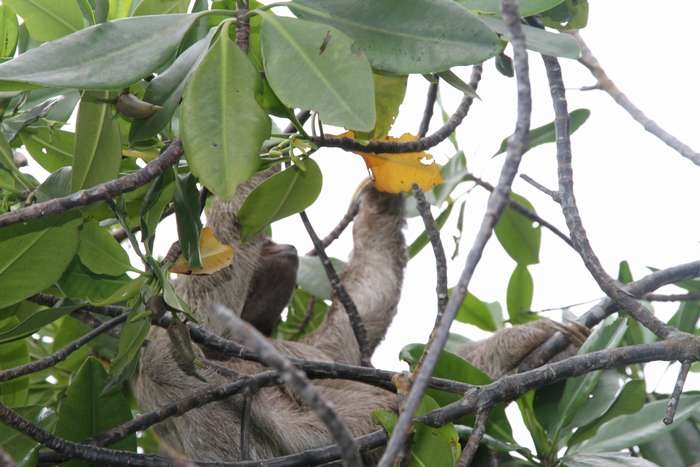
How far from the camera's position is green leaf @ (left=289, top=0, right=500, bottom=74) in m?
1.52

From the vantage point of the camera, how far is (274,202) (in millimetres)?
2070

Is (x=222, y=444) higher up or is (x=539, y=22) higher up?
(x=539, y=22)

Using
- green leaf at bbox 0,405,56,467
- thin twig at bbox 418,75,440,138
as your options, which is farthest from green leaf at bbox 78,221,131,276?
thin twig at bbox 418,75,440,138

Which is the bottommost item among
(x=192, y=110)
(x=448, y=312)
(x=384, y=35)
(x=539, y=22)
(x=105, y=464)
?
(x=105, y=464)

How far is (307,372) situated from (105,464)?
0.46 meters

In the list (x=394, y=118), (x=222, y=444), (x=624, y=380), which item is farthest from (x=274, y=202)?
(x=624, y=380)

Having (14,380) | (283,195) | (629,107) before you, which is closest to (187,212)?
(283,195)

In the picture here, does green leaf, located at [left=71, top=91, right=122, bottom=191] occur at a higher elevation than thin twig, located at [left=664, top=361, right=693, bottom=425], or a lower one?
higher

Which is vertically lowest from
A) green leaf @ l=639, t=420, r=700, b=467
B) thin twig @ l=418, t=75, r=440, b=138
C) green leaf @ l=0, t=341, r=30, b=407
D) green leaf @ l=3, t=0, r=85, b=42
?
green leaf @ l=639, t=420, r=700, b=467

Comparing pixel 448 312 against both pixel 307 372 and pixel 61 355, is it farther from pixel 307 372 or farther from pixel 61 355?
pixel 61 355

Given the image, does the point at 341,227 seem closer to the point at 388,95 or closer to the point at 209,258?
the point at 209,258

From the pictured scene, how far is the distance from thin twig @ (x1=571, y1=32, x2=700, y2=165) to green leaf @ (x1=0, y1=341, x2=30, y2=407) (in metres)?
1.61

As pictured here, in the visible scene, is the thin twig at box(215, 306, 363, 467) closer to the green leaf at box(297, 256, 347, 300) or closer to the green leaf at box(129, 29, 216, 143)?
the green leaf at box(129, 29, 216, 143)

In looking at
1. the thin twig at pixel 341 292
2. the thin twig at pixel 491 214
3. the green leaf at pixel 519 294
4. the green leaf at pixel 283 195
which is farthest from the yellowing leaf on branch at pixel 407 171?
the thin twig at pixel 491 214
